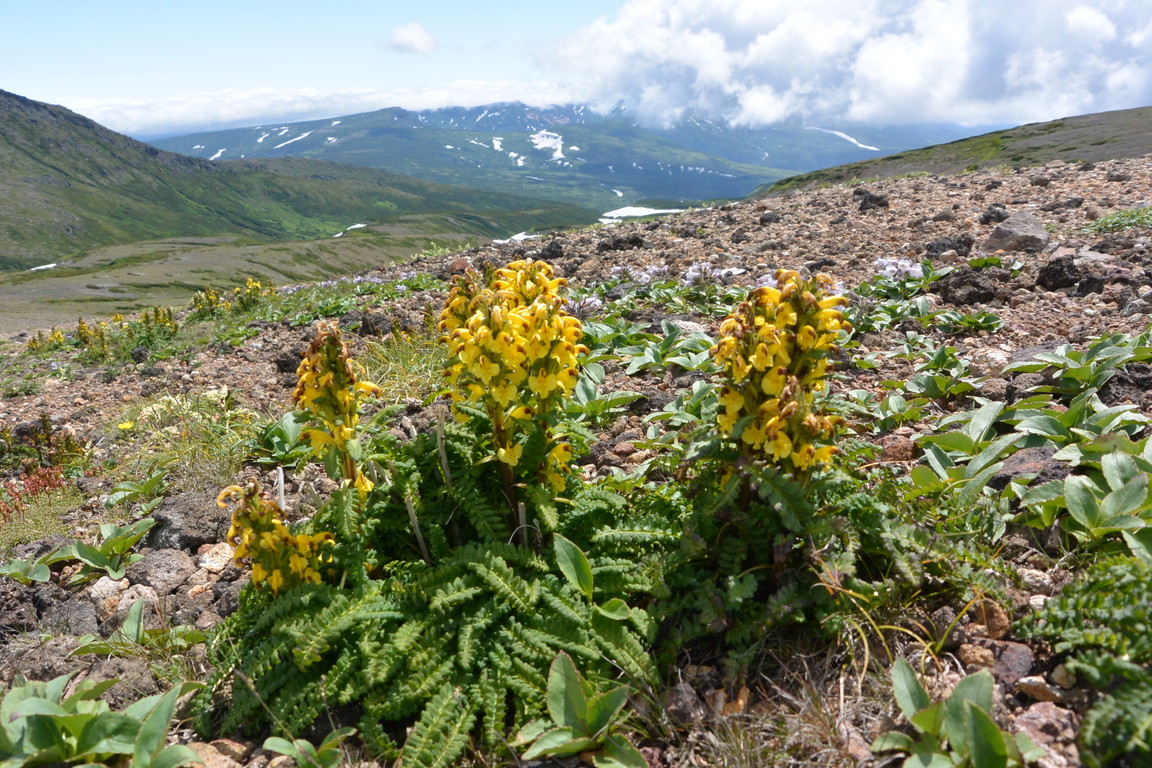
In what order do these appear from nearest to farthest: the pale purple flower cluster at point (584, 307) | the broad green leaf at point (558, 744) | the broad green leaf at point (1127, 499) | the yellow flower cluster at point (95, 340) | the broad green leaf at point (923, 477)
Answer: the broad green leaf at point (558, 744) < the broad green leaf at point (1127, 499) < the broad green leaf at point (923, 477) < the pale purple flower cluster at point (584, 307) < the yellow flower cluster at point (95, 340)

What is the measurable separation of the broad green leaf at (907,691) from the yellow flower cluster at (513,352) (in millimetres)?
1742

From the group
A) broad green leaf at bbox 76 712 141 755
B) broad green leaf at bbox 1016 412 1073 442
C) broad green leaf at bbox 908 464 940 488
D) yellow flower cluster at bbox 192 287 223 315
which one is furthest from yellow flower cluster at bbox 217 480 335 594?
yellow flower cluster at bbox 192 287 223 315

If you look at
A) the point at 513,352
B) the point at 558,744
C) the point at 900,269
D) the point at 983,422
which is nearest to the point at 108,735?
the point at 558,744

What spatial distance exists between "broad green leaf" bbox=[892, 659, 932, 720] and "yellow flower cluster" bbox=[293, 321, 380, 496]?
8.33 feet

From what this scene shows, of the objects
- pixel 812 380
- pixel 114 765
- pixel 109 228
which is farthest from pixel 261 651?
pixel 109 228

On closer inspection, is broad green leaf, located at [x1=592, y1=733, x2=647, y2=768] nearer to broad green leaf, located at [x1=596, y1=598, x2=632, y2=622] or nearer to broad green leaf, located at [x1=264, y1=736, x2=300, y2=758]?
broad green leaf, located at [x1=596, y1=598, x2=632, y2=622]

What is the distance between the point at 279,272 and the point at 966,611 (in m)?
135

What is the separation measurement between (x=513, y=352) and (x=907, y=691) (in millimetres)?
2108

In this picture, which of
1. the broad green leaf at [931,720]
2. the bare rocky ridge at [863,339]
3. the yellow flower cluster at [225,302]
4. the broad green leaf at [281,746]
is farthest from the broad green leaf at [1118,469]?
the yellow flower cluster at [225,302]

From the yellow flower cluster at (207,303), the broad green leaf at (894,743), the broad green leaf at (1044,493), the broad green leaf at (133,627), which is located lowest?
the broad green leaf at (133,627)

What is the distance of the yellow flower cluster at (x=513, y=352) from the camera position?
2.96m

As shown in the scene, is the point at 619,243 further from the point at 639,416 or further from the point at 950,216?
the point at 639,416

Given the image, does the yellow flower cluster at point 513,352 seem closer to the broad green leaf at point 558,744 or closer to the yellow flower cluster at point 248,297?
the broad green leaf at point 558,744

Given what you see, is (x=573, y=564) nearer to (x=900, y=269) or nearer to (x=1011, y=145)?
(x=900, y=269)
